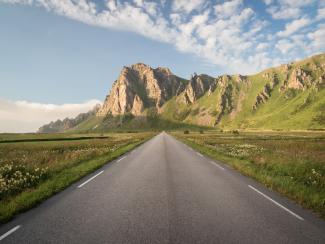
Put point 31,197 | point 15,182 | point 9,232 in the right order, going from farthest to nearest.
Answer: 1. point 15,182
2. point 31,197
3. point 9,232

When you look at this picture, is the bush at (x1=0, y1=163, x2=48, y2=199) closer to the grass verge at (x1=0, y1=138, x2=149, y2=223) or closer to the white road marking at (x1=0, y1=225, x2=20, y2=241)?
the grass verge at (x1=0, y1=138, x2=149, y2=223)

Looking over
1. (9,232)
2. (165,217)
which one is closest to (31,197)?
(9,232)

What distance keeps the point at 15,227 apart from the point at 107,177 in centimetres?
721

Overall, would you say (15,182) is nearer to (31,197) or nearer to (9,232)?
(31,197)

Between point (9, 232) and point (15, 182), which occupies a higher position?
point (15, 182)

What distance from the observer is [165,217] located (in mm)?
7367

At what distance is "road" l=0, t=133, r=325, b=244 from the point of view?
6105 millimetres

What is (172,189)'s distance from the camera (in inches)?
431

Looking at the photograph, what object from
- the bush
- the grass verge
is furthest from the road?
the bush

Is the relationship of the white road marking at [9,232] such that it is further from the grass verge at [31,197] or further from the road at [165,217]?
the grass verge at [31,197]

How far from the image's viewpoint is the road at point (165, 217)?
6105 millimetres

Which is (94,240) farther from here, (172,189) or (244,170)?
(244,170)

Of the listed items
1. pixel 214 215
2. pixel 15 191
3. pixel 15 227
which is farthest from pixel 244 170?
pixel 15 227

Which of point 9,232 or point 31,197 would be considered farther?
point 31,197
